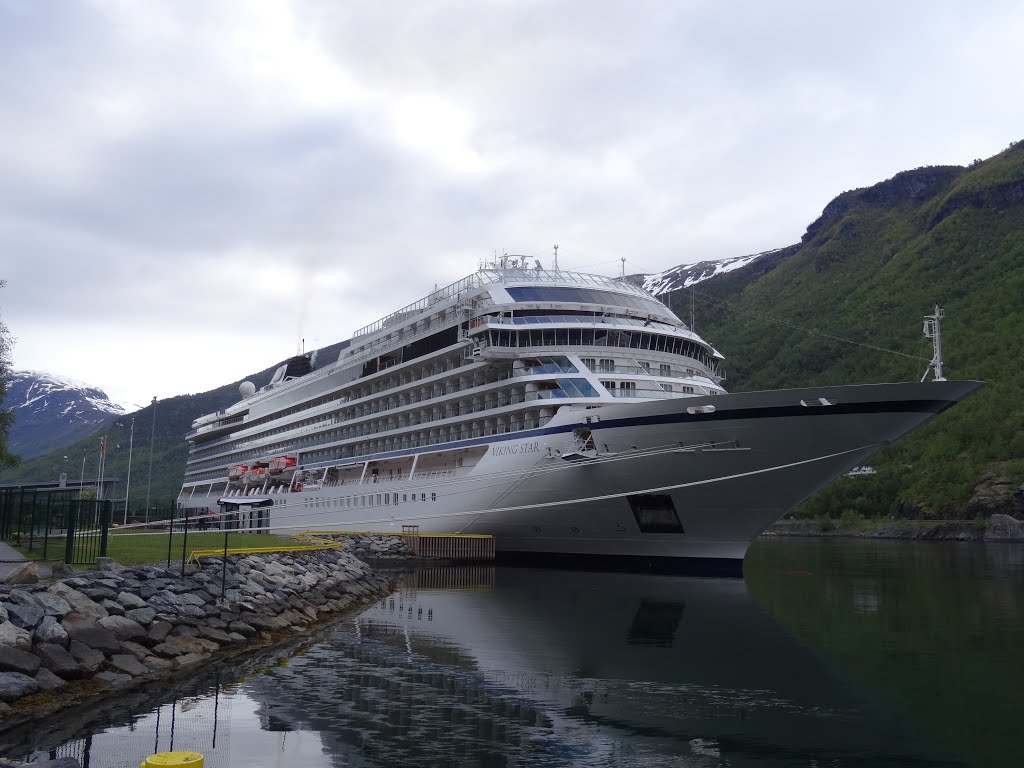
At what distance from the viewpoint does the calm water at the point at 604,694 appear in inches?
437

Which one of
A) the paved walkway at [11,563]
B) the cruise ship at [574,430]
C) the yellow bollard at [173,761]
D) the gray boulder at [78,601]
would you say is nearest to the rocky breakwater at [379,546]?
the cruise ship at [574,430]

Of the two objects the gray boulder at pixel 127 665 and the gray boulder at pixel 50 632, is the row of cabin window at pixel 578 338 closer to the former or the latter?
the gray boulder at pixel 127 665

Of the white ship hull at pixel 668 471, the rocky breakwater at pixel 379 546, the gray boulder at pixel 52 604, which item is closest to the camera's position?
the gray boulder at pixel 52 604

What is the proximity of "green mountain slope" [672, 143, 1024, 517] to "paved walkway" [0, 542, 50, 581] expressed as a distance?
167ft

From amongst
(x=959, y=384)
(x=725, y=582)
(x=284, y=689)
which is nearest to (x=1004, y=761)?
(x=284, y=689)

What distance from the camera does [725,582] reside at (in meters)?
31.8

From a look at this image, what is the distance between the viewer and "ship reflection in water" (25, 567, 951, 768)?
11078mm

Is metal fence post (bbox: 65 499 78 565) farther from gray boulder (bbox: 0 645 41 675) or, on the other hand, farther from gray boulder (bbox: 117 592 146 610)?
gray boulder (bbox: 0 645 41 675)

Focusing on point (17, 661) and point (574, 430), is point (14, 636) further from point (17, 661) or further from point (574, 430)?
point (574, 430)

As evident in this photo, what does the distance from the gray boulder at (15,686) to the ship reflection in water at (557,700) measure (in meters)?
1.68

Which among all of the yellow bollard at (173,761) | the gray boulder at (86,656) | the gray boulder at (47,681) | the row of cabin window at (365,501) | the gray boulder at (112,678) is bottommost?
the gray boulder at (112,678)

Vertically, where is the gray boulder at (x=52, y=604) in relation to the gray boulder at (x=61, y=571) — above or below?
below

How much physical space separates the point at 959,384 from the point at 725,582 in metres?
10.7

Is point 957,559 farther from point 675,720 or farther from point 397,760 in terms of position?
point 397,760
